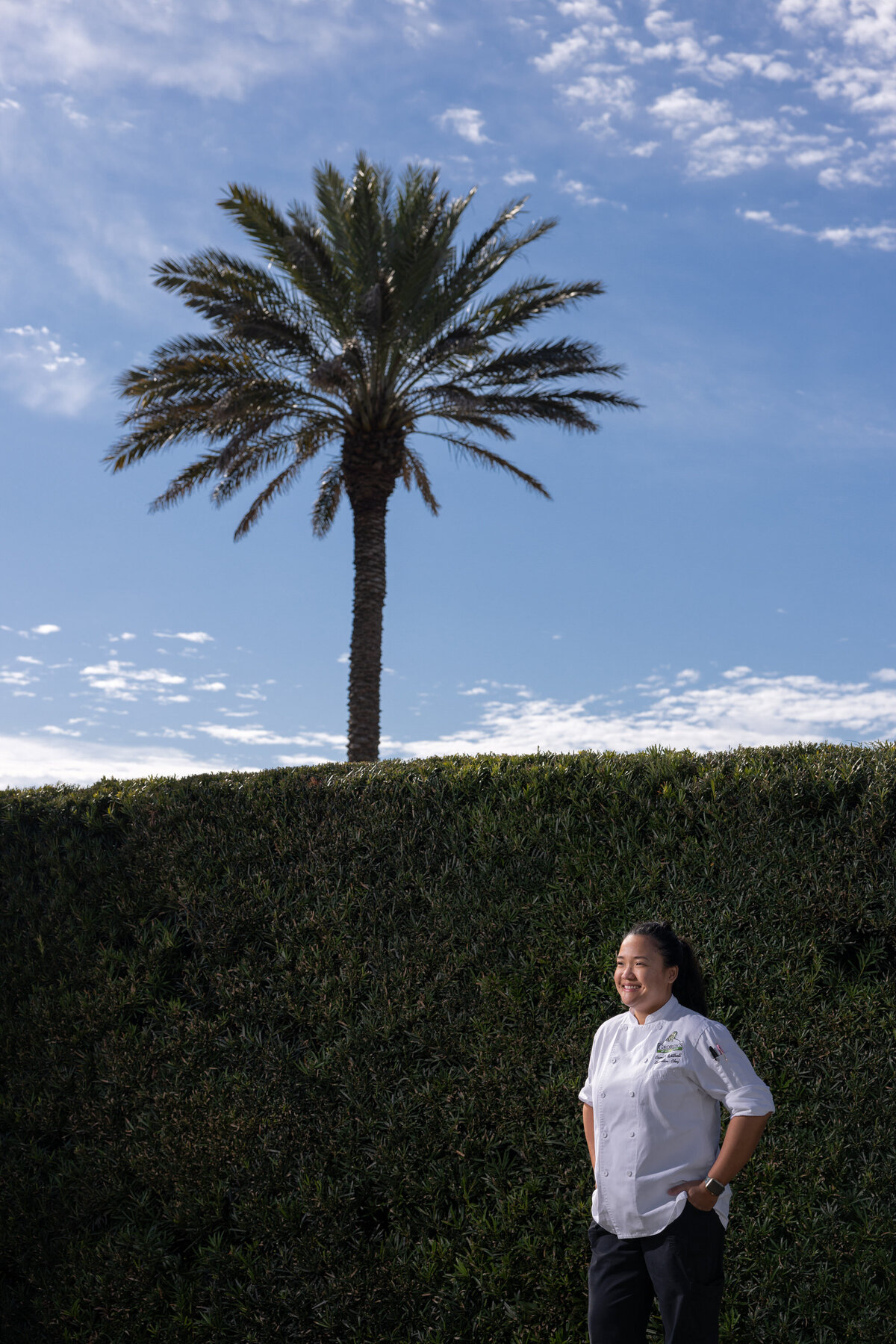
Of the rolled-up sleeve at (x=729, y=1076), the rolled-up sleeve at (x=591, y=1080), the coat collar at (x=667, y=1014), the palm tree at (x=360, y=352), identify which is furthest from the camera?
the palm tree at (x=360, y=352)

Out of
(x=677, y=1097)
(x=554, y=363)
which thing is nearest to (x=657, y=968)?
(x=677, y=1097)

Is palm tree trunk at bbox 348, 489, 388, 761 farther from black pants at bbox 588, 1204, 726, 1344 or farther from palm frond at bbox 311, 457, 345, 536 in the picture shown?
black pants at bbox 588, 1204, 726, 1344

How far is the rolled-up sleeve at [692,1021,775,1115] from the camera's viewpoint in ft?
11.2

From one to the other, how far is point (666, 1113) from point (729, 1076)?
0.89 feet

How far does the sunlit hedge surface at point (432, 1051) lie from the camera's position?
5223 millimetres

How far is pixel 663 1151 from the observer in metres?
3.55

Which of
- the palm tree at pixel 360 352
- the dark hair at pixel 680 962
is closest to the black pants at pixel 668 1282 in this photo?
the dark hair at pixel 680 962

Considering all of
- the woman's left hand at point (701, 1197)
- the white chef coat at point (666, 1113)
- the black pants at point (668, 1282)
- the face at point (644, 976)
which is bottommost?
the black pants at point (668, 1282)

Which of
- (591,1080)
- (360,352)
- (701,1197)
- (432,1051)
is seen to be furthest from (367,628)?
(701,1197)

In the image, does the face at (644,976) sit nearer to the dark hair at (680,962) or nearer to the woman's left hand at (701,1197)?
the dark hair at (680,962)

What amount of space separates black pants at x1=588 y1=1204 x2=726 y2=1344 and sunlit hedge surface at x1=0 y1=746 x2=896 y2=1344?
167cm

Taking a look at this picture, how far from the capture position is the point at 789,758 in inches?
233

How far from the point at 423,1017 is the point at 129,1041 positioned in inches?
84.8

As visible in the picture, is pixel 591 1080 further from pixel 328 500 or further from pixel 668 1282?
pixel 328 500
